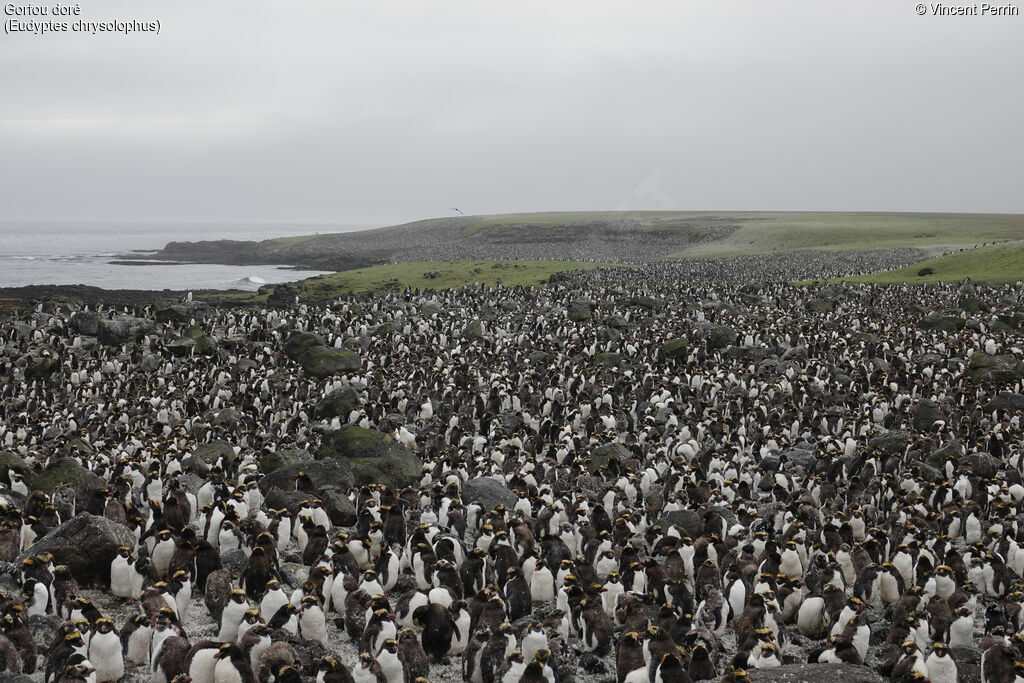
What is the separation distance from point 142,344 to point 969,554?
40.7 m

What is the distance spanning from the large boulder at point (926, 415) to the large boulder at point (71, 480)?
932 inches

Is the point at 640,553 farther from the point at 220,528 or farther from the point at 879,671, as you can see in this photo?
the point at 220,528

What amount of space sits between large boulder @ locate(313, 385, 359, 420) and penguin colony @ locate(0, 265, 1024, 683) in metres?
0.35

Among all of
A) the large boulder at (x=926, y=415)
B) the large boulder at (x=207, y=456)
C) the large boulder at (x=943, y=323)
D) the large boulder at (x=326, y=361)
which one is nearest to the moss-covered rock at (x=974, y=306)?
the large boulder at (x=943, y=323)

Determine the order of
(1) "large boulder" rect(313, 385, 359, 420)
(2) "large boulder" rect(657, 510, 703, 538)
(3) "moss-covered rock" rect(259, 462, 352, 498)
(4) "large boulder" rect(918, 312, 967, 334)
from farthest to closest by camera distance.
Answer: (4) "large boulder" rect(918, 312, 967, 334), (1) "large boulder" rect(313, 385, 359, 420), (3) "moss-covered rock" rect(259, 462, 352, 498), (2) "large boulder" rect(657, 510, 703, 538)

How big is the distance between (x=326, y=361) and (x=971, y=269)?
5484cm

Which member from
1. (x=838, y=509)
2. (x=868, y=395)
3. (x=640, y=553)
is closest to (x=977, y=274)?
(x=868, y=395)

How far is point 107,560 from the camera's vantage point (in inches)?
502

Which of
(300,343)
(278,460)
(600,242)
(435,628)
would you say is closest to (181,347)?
(300,343)

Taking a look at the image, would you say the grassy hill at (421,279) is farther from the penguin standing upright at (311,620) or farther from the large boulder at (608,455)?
the penguin standing upright at (311,620)

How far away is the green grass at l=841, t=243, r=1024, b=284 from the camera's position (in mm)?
59562

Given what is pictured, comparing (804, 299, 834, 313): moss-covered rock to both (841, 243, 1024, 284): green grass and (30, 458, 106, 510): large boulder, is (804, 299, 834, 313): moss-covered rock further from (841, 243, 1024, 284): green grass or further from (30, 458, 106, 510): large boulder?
(30, 458, 106, 510): large boulder

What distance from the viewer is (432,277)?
243 ft

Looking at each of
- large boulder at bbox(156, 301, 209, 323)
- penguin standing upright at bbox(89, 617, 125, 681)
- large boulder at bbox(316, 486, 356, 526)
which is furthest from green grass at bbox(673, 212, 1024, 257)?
penguin standing upright at bbox(89, 617, 125, 681)
